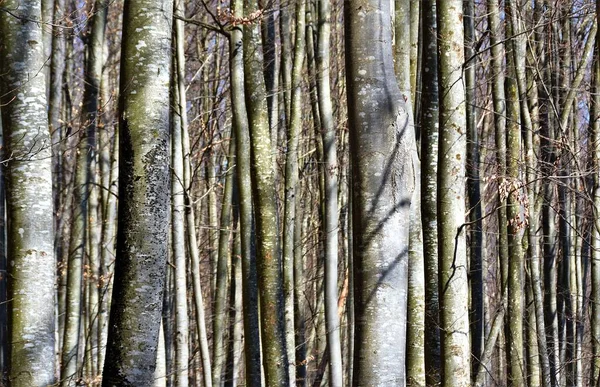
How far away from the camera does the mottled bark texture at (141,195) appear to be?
4.25m

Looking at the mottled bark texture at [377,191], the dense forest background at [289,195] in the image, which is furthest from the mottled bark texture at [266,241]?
the mottled bark texture at [377,191]

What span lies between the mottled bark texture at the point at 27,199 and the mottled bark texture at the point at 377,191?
285 centimetres

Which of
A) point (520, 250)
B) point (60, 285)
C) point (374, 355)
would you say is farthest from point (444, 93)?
point (60, 285)

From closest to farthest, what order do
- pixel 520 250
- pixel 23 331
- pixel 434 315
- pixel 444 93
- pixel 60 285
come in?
pixel 23 331 → pixel 444 93 → pixel 434 315 → pixel 520 250 → pixel 60 285

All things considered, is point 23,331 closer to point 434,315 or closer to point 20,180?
point 20,180

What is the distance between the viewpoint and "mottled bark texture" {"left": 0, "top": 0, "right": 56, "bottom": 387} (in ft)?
20.0

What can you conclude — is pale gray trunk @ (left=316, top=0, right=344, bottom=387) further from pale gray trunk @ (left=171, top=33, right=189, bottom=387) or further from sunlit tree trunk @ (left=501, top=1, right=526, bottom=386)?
sunlit tree trunk @ (left=501, top=1, right=526, bottom=386)

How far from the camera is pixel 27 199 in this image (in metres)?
6.30

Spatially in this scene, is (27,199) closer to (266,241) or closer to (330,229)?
(266,241)

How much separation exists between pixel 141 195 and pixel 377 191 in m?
1.28

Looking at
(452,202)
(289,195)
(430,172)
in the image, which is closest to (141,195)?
(452,202)

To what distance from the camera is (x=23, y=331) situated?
19.9 ft

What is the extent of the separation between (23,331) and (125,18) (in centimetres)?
266

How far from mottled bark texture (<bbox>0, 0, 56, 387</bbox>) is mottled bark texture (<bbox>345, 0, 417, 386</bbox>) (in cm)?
285
